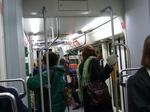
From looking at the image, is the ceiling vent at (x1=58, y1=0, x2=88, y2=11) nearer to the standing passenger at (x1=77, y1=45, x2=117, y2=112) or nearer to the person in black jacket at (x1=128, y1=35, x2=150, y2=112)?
the standing passenger at (x1=77, y1=45, x2=117, y2=112)

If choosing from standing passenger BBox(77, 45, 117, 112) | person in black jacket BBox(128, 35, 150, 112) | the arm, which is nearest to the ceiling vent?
standing passenger BBox(77, 45, 117, 112)

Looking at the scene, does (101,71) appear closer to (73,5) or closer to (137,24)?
(137,24)

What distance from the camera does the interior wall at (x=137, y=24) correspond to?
7.97 feet

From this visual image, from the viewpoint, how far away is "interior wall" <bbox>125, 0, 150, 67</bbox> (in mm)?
2430

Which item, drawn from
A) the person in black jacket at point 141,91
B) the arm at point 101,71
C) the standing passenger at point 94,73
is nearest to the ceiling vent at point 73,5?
the standing passenger at point 94,73

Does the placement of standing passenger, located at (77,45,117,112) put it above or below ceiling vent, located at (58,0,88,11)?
below

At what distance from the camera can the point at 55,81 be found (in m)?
2.52

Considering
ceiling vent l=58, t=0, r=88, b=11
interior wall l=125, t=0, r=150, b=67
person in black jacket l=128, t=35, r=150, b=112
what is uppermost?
ceiling vent l=58, t=0, r=88, b=11

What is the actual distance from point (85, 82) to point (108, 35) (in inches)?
67.0

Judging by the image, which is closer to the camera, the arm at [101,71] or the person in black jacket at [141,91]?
the person in black jacket at [141,91]

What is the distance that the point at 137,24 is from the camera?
265 cm

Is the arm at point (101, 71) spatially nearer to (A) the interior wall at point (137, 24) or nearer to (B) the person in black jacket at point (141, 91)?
(A) the interior wall at point (137, 24)

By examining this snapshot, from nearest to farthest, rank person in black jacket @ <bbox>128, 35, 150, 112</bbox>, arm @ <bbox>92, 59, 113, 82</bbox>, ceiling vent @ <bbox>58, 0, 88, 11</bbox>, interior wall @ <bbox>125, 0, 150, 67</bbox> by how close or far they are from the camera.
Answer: person in black jacket @ <bbox>128, 35, 150, 112</bbox>, interior wall @ <bbox>125, 0, 150, 67</bbox>, arm @ <bbox>92, 59, 113, 82</bbox>, ceiling vent @ <bbox>58, 0, 88, 11</bbox>


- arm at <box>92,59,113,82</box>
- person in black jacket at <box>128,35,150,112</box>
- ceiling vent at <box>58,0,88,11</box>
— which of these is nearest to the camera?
person in black jacket at <box>128,35,150,112</box>
